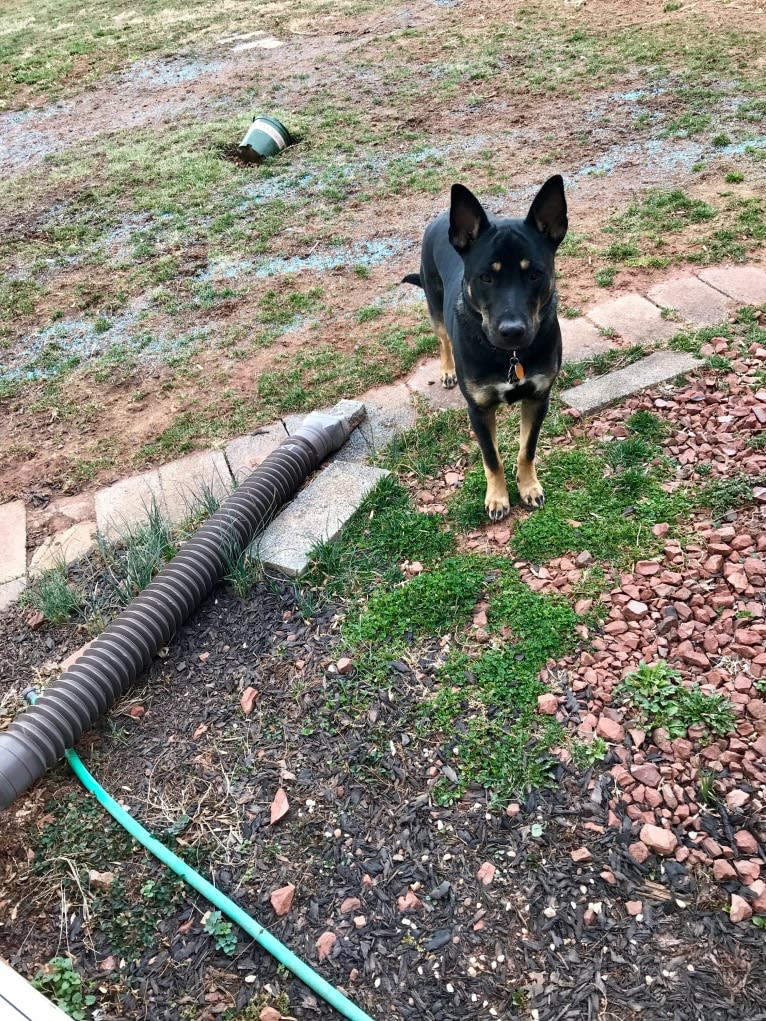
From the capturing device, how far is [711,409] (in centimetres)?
384

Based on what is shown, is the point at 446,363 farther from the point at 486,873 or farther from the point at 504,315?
the point at 486,873

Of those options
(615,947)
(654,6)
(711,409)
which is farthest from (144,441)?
(654,6)

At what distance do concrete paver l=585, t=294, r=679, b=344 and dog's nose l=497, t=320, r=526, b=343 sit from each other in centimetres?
197

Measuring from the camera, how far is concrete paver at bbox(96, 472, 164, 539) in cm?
407

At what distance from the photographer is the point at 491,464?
11.5ft

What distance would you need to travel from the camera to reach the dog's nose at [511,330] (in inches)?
111

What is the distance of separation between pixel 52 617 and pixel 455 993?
244cm

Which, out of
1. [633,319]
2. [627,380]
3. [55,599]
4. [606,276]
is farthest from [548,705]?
[606,276]

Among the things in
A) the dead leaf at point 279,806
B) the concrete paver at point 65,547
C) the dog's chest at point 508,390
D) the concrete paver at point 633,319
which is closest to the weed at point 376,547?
the dog's chest at point 508,390

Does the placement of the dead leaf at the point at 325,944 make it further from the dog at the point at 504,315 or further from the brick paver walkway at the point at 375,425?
the brick paver walkway at the point at 375,425

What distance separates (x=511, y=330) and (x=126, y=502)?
2.54 meters

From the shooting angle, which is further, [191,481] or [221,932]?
[191,481]

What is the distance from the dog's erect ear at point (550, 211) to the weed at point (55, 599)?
2701mm

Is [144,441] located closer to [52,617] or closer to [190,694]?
[52,617]
